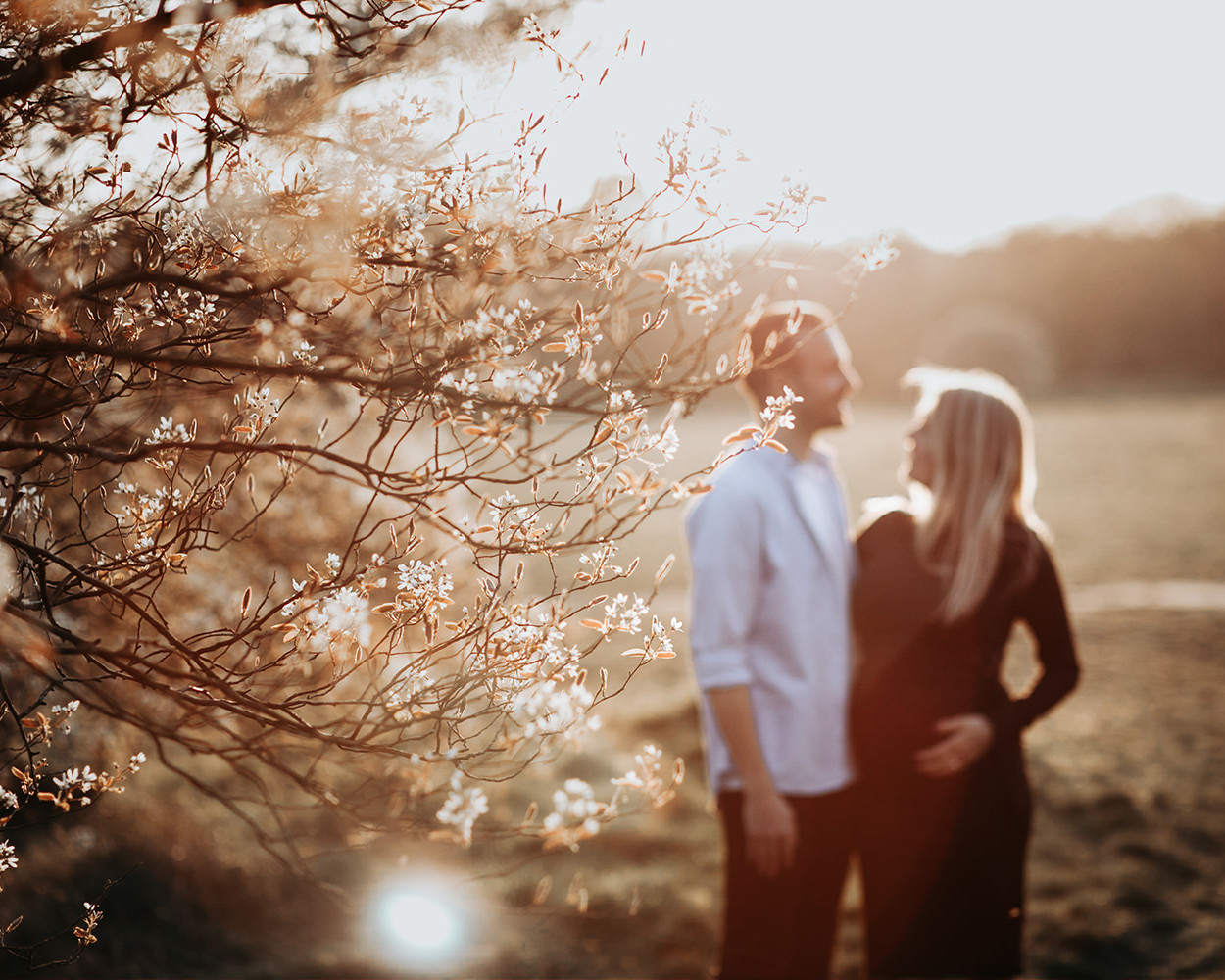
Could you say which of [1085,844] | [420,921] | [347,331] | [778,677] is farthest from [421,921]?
[347,331]

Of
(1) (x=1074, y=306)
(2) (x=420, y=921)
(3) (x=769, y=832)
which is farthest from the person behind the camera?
(1) (x=1074, y=306)

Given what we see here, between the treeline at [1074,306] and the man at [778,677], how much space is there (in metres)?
38.4

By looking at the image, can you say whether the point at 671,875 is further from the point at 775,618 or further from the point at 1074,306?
the point at 1074,306

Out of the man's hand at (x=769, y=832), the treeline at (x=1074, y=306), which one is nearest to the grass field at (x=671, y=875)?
the man's hand at (x=769, y=832)

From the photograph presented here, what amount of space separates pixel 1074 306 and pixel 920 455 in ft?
144

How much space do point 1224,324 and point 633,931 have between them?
46182 millimetres

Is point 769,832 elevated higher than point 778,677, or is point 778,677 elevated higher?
point 778,677

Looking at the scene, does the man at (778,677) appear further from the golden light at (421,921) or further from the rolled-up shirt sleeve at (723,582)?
the golden light at (421,921)

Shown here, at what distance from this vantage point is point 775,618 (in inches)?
125

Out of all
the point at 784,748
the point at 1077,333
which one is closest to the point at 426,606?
the point at 784,748

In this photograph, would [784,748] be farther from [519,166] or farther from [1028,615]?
[519,166]

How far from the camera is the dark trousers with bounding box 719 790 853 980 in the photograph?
3107 mm

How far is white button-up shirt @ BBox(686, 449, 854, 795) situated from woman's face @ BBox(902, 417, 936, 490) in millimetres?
457

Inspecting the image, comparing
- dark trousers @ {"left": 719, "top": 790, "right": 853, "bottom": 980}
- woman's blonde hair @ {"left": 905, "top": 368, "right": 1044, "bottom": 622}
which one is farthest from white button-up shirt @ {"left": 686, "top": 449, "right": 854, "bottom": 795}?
woman's blonde hair @ {"left": 905, "top": 368, "right": 1044, "bottom": 622}
